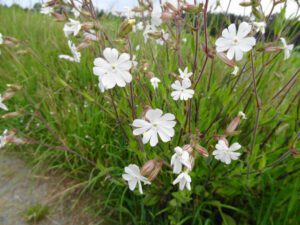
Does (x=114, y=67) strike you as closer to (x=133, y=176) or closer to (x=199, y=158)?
(x=133, y=176)

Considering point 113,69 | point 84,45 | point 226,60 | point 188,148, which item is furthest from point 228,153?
point 84,45

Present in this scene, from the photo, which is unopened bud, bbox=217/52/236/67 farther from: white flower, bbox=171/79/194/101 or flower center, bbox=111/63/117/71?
flower center, bbox=111/63/117/71

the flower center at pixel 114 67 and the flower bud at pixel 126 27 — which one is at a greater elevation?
the flower bud at pixel 126 27

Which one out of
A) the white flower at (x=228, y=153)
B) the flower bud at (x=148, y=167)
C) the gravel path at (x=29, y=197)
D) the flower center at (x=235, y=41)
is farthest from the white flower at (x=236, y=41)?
the gravel path at (x=29, y=197)

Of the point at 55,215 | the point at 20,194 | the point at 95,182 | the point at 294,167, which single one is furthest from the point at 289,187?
the point at 20,194

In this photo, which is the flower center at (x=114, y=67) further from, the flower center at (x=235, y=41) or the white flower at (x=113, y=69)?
the flower center at (x=235, y=41)

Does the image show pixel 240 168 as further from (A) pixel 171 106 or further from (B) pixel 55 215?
(B) pixel 55 215
